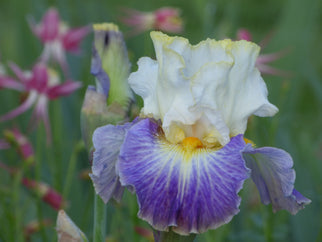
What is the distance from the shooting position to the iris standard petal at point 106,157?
406 millimetres

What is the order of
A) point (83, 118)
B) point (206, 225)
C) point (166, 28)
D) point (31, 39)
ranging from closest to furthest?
1. point (206, 225)
2. point (83, 118)
3. point (166, 28)
4. point (31, 39)

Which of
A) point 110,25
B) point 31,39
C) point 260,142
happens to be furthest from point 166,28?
point 110,25

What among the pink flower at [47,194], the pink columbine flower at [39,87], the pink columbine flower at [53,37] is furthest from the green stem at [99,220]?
the pink columbine flower at [53,37]

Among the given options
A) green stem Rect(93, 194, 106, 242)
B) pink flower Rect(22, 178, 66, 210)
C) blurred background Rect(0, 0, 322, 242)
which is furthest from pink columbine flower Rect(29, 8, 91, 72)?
green stem Rect(93, 194, 106, 242)

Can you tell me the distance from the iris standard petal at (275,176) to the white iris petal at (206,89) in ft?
0.11

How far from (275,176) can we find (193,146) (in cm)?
7

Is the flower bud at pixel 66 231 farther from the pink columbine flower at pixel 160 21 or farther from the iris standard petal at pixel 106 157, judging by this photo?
the pink columbine flower at pixel 160 21

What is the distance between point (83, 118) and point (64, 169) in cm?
67

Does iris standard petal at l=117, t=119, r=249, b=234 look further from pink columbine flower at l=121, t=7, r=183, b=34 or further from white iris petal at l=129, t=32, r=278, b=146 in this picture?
pink columbine flower at l=121, t=7, r=183, b=34

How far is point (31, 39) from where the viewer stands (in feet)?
4.91

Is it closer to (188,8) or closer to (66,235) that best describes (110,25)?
(66,235)

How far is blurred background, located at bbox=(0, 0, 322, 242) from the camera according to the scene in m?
0.83

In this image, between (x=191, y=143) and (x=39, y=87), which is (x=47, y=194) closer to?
(x=39, y=87)

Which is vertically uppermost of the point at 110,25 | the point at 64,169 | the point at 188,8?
the point at 188,8
